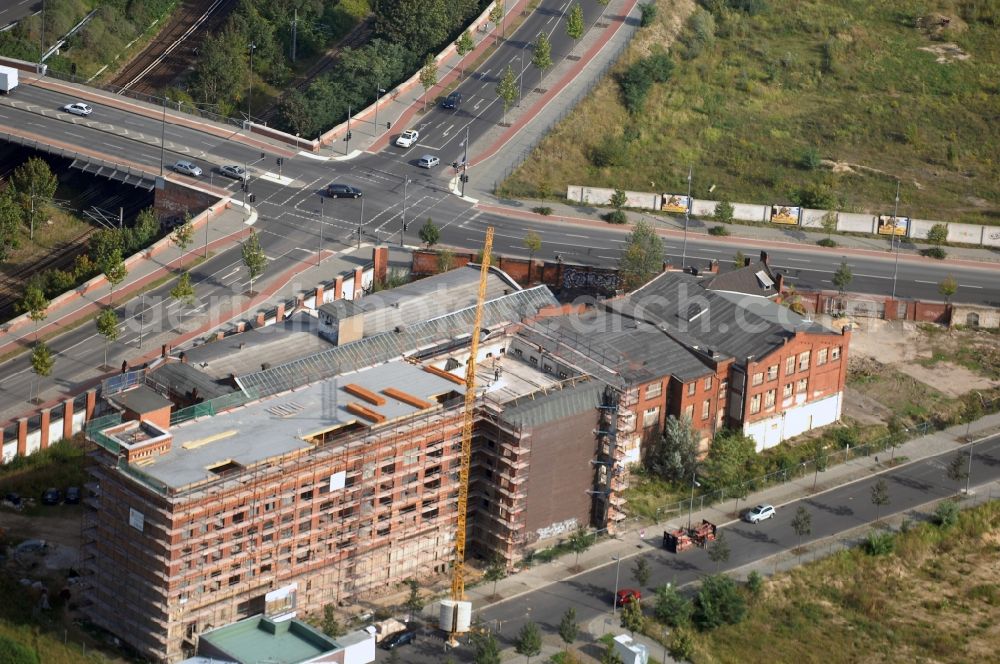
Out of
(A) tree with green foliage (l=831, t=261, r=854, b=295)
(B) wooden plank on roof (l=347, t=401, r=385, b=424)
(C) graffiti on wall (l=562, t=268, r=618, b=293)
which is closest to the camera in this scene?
(B) wooden plank on roof (l=347, t=401, r=385, b=424)

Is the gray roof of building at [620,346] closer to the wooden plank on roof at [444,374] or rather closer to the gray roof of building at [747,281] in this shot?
the wooden plank on roof at [444,374]

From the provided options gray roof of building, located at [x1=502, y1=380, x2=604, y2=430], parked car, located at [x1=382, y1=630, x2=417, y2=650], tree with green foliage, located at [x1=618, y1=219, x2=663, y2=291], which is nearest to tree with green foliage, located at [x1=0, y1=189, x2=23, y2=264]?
tree with green foliage, located at [x1=618, y1=219, x2=663, y2=291]

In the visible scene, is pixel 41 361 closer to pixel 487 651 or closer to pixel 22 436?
pixel 22 436

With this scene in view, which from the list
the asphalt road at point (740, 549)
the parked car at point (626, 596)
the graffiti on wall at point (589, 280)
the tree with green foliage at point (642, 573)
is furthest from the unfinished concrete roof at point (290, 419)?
the graffiti on wall at point (589, 280)

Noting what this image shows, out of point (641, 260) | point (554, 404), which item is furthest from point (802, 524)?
point (641, 260)

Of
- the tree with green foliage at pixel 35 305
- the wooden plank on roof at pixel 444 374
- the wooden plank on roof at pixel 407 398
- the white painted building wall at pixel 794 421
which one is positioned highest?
the wooden plank on roof at pixel 444 374

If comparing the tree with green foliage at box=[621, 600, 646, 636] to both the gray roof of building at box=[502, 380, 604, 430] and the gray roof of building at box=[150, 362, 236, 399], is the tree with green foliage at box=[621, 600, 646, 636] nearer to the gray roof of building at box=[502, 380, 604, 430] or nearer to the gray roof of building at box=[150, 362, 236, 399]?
the gray roof of building at box=[502, 380, 604, 430]

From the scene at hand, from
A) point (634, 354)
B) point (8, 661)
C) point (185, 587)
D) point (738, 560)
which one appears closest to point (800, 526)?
point (738, 560)
